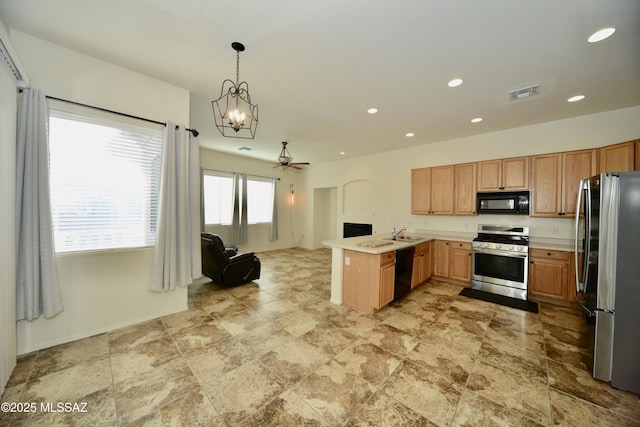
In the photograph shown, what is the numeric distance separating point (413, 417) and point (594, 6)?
3.34 meters

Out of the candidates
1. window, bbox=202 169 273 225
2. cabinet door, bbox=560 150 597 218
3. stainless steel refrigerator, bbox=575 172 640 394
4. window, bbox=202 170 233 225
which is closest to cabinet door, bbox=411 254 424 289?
stainless steel refrigerator, bbox=575 172 640 394

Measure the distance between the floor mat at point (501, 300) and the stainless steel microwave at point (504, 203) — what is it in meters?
1.50

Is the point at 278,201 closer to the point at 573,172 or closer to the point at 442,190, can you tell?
the point at 442,190

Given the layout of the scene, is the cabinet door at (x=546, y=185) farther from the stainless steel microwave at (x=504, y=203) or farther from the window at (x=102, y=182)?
the window at (x=102, y=182)

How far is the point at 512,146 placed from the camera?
13.8 ft

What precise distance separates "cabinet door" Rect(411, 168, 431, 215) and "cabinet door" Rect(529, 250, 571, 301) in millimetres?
1951

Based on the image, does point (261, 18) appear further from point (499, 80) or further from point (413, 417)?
point (413, 417)

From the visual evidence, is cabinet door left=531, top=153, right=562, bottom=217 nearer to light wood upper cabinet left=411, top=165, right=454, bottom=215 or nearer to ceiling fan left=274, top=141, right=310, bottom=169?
light wood upper cabinet left=411, top=165, right=454, bottom=215

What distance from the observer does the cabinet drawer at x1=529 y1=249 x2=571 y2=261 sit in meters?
3.42

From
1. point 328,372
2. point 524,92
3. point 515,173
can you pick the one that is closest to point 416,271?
point 515,173

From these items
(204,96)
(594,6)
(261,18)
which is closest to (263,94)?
(204,96)

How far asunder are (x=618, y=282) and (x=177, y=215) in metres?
4.57

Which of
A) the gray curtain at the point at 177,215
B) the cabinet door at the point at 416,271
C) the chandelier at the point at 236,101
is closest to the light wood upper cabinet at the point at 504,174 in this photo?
the cabinet door at the point at 416,271

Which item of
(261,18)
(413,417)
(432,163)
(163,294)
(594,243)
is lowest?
(413,417)
